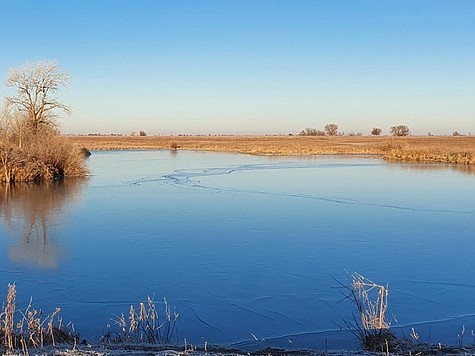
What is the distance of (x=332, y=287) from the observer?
624 centimetres

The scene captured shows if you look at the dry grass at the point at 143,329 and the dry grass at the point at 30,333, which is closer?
the dry grass at the point at 30,333

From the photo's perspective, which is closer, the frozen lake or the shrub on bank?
the frozen lake

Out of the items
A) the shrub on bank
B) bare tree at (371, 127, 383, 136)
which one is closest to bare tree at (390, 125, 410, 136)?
bare tree at (371, 127, 383, 136)

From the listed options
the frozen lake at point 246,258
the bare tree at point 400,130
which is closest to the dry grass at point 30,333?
the frozen lake at point 246,258

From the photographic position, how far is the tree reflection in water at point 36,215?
25.6 ft

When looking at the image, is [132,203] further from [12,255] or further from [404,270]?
[404,270]

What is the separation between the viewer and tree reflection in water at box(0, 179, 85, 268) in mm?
7795

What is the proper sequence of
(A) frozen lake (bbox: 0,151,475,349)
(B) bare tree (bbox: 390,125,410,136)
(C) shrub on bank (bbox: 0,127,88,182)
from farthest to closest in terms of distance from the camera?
(B) bare tree (bbox: 390,125,410,136), (C) shrub on bank (bbox: 0,127,88,182), (A) frozen lake (bbox: 0,151,475,349)

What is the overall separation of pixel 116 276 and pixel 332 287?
2.75 meters

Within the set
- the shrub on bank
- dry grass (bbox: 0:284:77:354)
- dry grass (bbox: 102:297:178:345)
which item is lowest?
dry grass (bbox: 102:297:178:345)

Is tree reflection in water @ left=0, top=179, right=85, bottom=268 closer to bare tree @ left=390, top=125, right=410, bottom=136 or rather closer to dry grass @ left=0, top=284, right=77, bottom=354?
dry grass @ left=0, top=284, right=77, bottom=354

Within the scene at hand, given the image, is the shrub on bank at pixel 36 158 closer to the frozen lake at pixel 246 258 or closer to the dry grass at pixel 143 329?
the frozen lake at pixel 246 258

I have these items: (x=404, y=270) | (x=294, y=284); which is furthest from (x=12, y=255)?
(x=404, y=270)

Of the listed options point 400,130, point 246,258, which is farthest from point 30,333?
point 400,130
